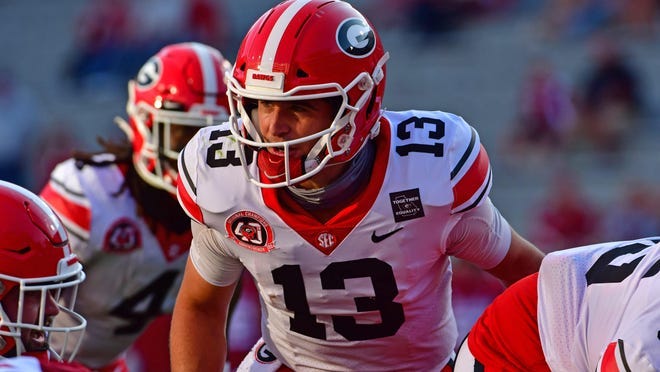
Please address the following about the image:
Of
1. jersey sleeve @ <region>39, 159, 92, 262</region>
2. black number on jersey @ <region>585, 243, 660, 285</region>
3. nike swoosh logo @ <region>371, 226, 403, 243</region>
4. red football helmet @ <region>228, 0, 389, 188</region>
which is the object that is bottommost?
jersey sleeve @ <region>39, 159, 92, 262</region>

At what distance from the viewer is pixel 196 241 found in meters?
3.34

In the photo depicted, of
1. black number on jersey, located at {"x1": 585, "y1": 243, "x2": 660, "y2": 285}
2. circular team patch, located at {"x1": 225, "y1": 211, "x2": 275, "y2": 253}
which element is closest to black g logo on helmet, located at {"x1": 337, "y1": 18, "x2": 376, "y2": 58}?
circular team patch, located at {"x1": 225, "y1": 211, "x2": 275, "y2": 253}

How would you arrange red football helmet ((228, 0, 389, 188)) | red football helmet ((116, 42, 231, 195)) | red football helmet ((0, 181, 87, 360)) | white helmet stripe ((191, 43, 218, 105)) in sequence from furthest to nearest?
1. white helmet stripe ((191, 43, 218, 105))
2. red football helmet ((116, 42, 231, 195))
3. red football helmet ((228, 0, 389, 188))
4. red football helmet ((0, 181, 87, 360))

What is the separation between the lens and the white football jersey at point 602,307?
2.47m

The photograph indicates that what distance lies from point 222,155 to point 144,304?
4.22ft

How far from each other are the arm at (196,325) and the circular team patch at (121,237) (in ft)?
3.00

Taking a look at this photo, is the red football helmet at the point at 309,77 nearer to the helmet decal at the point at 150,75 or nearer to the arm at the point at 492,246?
the arm at the point at 492,246

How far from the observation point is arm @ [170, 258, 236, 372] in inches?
133

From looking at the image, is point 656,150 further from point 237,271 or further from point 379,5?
point 237,271

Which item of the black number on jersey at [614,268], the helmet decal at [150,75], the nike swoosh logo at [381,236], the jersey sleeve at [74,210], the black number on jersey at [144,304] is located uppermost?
the helmet decal at [150,75]

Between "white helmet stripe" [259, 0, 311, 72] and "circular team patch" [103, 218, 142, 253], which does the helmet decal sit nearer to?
"circular team patch" [103, 218, 142, 253]

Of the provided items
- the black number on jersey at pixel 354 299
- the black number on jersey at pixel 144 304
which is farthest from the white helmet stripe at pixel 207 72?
the black number on jersey at pixel 354 299

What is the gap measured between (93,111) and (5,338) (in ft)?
29.5

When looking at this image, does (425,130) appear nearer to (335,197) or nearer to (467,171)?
(467,171)
